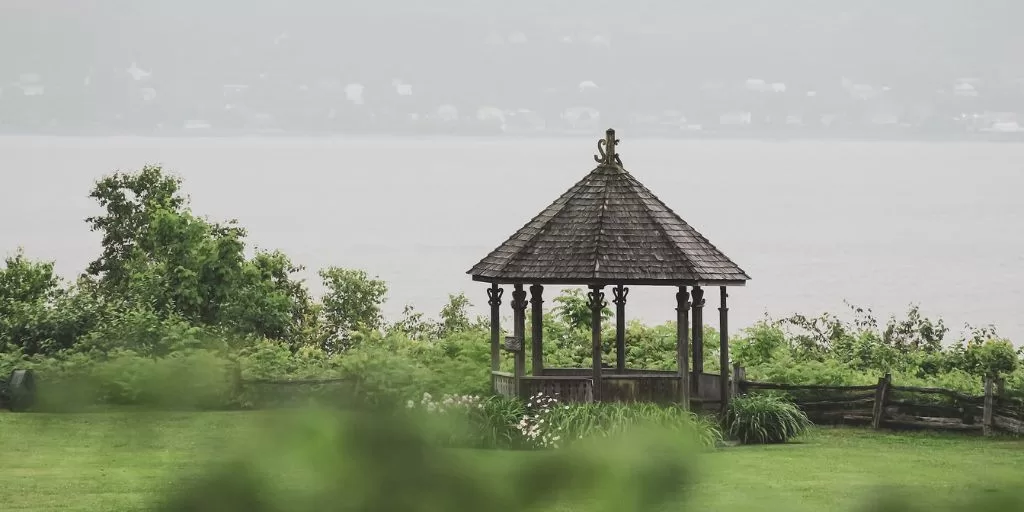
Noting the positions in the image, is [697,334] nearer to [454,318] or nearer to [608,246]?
[608,246]

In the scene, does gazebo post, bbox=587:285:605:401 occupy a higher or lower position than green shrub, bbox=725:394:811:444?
higher

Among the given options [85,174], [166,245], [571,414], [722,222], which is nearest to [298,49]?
[722,222]

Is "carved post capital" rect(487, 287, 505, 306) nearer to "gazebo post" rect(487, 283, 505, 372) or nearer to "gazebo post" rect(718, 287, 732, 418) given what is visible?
"gazebo post" rect(487, 283, 505, 372)

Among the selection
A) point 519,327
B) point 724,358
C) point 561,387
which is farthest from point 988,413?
point 519,327

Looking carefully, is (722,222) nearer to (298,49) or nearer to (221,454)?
(298,49)

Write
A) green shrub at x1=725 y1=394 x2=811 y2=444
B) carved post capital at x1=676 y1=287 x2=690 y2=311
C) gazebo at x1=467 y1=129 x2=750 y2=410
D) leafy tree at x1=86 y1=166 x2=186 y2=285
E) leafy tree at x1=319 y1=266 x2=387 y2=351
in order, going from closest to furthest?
1. gazebo at x1=467 y1=129 x2=750 y2=410
2. carved post capital at x1=676 y1=287 x2=690 y2=311
3. green shrub at x1=725 y1=394 x2=811 y2=444
4. leafy tree at x1=319 y1=266 x2=387 y2=351
5. leafy tree at x1=86 y1=166 x2=186 y2=285

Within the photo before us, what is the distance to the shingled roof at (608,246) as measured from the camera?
17.3 meters

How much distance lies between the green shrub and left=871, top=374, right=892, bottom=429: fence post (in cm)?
141

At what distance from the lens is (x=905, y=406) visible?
20000mm

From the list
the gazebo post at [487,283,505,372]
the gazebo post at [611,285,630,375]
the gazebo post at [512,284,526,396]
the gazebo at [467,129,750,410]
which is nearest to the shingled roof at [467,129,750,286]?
the gazebo at [467,129,750,410]

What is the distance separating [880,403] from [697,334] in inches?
117

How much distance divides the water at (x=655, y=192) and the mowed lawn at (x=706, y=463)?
4202cm

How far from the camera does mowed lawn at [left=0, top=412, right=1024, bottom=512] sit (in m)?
1.14

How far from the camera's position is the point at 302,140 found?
17238cm
